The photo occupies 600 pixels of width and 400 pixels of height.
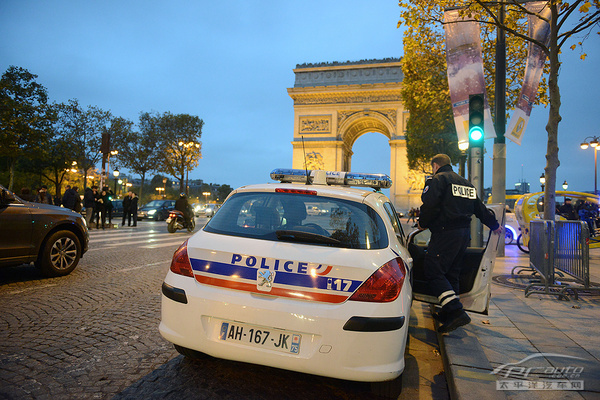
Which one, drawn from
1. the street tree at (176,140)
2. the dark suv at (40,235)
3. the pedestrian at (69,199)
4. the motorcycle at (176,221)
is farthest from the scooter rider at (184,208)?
the street tree at (176,140)

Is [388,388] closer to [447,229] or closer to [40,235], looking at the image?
[447,229]

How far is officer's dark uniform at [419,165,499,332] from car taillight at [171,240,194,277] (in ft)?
7.00

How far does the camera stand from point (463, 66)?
24.1 feet

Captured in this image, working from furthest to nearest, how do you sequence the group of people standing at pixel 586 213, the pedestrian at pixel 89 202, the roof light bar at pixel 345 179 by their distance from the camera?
the pedestrian at pixel 89 202
the group of people standing at pixel 586 213
the roof light bar at pixel 345 179

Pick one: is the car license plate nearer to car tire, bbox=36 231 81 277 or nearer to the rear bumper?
the rear bumper

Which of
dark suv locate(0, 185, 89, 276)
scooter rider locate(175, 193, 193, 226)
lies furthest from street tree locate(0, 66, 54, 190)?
dark suv locate(0, 185, 89, 276)

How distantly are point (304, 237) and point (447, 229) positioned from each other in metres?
1.73

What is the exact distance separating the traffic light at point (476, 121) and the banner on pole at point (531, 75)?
0.89 m

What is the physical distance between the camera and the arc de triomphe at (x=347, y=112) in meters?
37.8

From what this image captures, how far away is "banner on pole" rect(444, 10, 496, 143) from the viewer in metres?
6.93

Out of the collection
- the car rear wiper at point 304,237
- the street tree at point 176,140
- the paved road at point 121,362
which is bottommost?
the paved road at point 121,362

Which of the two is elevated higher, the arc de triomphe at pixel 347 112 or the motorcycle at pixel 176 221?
the arc de triomphe at pixel 347 112

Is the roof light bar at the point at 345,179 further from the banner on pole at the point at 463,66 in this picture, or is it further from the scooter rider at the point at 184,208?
the scooter rider at the point at 184,208

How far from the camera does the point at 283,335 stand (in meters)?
2.32
